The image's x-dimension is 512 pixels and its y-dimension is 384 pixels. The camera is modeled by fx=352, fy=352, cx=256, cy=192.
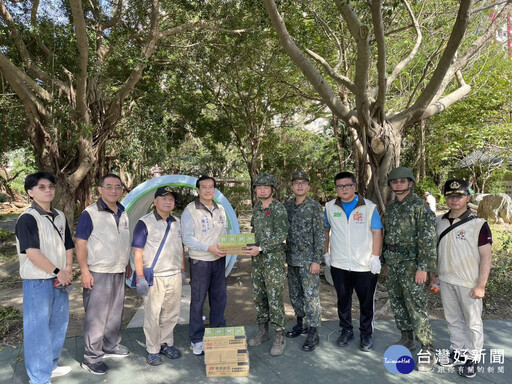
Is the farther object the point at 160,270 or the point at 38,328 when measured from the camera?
the point at 160,270

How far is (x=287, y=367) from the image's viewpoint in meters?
3.38

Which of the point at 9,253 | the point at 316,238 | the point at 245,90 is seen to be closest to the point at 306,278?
the point at 316,238

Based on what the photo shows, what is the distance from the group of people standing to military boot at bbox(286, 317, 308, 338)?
17 mm

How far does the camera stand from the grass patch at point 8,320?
4.18m

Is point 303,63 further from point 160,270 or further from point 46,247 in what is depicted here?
point 46,247

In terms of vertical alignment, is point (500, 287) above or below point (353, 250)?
below

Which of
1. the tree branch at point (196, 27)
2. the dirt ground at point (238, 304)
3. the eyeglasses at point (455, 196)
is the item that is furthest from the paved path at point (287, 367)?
the tree branch at point (196, 27)

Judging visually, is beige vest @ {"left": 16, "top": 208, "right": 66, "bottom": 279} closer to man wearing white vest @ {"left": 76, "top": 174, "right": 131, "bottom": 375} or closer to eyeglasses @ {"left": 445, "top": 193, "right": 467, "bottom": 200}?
man wearing white vest @ {"left": 76, "top": 174, "right": 131, "bottom": 375}

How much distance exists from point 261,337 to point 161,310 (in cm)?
113

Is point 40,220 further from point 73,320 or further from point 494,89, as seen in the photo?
point 494,89

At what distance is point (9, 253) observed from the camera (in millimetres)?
8930

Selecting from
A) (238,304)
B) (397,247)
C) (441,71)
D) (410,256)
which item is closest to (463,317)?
(410,256)

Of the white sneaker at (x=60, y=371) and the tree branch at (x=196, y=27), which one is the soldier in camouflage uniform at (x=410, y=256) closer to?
the white sneaker at (x=60, y=371)

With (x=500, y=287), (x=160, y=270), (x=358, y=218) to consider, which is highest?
(x=358, y=218)
